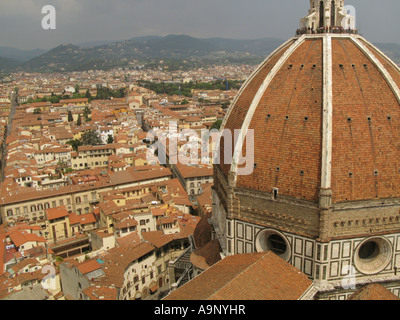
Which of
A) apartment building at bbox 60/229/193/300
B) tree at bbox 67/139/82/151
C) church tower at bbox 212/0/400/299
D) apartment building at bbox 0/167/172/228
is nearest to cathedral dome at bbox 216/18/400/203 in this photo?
church tower at bbox 212/0/400/299

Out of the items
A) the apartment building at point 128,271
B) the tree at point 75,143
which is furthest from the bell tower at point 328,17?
the tree at point 75,143

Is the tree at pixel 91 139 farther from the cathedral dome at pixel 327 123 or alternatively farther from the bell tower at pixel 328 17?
the bell tower at pixel 328 17

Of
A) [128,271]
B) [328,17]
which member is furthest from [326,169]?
[128,271]

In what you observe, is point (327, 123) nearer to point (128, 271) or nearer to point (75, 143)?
point (128, 271)

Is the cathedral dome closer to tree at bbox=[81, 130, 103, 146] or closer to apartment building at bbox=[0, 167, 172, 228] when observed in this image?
apartment building at bbox=[0, 167, 172, 228]

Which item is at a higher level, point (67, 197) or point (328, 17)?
point (328, 17)

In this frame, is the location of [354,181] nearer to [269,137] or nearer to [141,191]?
[269,137]
